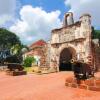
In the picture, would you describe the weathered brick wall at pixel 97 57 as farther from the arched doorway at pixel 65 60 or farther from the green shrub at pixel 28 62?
the green shrub at pixel 28 62

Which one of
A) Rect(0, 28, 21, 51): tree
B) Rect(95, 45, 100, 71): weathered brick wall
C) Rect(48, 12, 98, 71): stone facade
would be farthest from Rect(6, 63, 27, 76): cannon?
Rect(0, 28, 21, 51): tree

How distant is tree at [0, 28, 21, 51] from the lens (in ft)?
168

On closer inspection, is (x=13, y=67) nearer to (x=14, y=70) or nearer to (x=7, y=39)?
(x=14, y=70)

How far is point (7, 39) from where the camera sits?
51531 mm

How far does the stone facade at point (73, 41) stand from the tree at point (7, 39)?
77.8ft

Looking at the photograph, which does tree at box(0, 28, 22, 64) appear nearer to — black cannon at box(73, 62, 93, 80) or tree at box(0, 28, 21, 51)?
tree at box(0, 28, 21, 51)

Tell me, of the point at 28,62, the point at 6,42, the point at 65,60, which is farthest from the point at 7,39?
the point at 65,60

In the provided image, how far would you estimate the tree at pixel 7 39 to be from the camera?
168 feet

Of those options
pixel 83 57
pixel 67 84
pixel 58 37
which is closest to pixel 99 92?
pixel 67 84

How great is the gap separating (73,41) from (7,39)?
27.8m

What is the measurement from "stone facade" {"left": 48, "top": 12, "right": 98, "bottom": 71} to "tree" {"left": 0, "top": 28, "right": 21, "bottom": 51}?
2372 centimetres

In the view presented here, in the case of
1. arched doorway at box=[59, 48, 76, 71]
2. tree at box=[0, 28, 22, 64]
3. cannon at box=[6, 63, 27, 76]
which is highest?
tree at box=[0, 28, 22, 64]

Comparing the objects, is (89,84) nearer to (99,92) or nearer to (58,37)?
(99,92)

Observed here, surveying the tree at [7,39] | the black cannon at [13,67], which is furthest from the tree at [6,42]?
the black cannon at [13,67]
